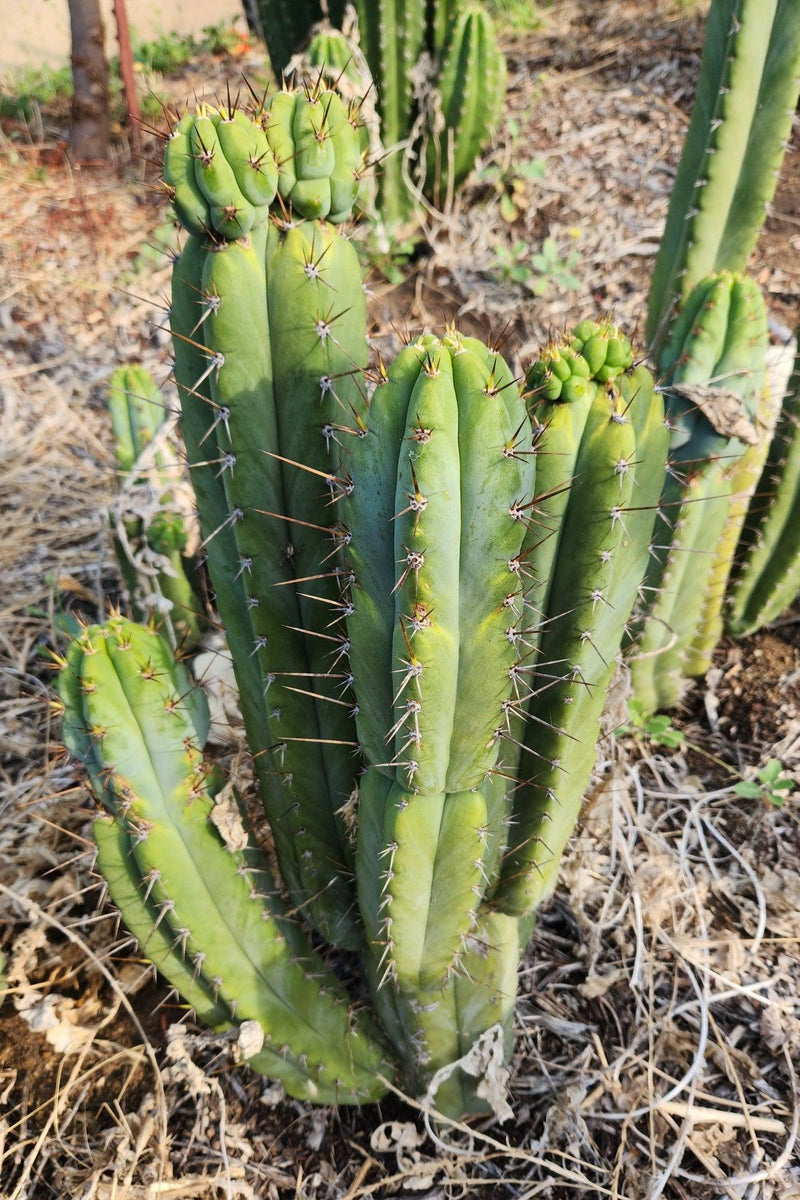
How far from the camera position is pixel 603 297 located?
4.34 m

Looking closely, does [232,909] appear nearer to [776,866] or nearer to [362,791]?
[362,791]

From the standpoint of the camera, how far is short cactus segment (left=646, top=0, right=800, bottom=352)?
2635 mm

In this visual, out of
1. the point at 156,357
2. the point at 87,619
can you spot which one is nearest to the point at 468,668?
the point at 87,619

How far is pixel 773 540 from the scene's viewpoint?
8.85ft

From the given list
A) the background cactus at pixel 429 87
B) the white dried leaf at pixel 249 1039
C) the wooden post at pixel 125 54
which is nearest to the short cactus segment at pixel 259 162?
the white dried leaf at pixel 249 1039

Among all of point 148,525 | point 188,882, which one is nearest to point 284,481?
point 188,882

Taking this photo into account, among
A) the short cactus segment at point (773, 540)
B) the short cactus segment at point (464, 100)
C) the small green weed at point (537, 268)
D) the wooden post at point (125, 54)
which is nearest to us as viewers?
the short cactus segment at point (773, 540)

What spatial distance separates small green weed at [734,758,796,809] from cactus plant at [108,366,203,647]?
1580mm

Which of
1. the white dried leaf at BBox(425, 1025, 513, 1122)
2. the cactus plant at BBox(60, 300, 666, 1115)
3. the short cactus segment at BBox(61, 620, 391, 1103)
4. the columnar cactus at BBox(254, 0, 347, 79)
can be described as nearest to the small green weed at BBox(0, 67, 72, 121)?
the columnar cactus at BBox(254, 0, 347, 79)

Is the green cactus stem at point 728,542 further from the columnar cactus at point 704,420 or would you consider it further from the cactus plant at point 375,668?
the cactus plant at point 375,668

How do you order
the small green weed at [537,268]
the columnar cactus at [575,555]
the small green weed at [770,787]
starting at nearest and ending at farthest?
the columnar cactus at [575,555], the small green weed at [770,787], the small green weed at [537,268]

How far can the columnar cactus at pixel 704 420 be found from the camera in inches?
82.9

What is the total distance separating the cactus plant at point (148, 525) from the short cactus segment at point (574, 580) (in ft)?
3.40

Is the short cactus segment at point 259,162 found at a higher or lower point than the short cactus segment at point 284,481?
higher
